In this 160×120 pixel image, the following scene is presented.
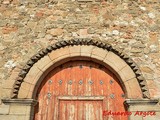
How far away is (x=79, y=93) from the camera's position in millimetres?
3900

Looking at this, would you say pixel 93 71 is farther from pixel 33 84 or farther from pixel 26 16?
pixel 26 16

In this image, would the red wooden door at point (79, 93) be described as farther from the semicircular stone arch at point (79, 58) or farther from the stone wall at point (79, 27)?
the stone wall at point (79, 27)

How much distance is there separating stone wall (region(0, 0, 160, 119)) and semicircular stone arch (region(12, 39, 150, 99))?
0.16 m

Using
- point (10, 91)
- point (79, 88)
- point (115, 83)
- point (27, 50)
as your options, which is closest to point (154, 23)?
point (115, 83)

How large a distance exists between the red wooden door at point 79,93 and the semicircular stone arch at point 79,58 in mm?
152

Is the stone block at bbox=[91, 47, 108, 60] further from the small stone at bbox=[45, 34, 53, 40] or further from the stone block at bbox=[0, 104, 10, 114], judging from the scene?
the stone block at bbox=[0, 104, 10, 114]

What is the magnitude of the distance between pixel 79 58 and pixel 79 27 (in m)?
0.66

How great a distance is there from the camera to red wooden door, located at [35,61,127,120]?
12.4 ft

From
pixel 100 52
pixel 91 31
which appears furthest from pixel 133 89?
pixel 91 31

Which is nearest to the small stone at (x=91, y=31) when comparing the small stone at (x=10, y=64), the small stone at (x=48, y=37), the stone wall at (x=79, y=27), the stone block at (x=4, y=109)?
the stone wall at (x=79, y=27)

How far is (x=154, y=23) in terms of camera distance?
13.9 feet

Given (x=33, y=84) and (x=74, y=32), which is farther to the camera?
(x=74, y=32)

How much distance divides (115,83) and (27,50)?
1831 mm

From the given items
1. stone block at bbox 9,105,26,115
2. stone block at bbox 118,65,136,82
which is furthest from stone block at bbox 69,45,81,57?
stone block at bbox 9,105,26,115
